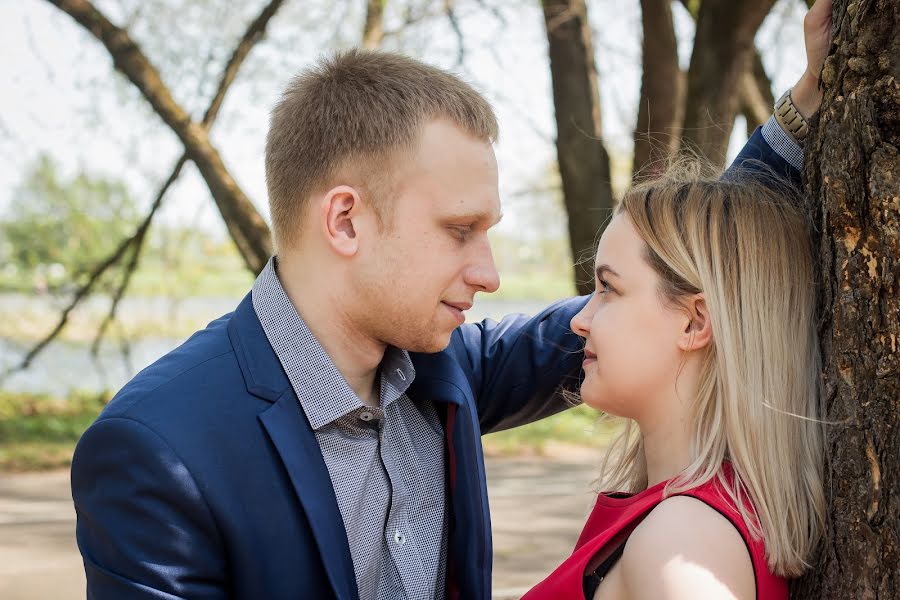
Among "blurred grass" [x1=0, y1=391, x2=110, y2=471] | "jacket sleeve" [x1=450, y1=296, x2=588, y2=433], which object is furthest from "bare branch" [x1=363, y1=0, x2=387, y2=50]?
"jacket sleeve" [x1=450, y1=296, x2=588, y2=433]

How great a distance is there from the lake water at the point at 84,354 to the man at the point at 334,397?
18.6 ft

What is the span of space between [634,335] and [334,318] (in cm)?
73

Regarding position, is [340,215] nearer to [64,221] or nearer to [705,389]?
[705,389]

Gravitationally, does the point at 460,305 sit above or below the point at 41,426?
above

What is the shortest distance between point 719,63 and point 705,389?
16.2ft

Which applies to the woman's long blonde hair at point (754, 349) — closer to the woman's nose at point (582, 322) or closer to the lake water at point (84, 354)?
the woman's nose at point (582, 322)

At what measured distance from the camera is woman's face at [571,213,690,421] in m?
1.94

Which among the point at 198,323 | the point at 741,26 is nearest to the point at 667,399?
the point at 741,26

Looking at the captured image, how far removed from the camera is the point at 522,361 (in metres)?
2.68

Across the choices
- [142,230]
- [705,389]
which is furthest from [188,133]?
[705,389]

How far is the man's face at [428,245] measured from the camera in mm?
2248

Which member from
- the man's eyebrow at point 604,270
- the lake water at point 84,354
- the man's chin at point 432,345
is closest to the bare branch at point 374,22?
the lake water at point 84,354

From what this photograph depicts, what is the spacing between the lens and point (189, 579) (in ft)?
6.09

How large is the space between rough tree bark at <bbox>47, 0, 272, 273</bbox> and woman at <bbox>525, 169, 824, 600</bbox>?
463cm
